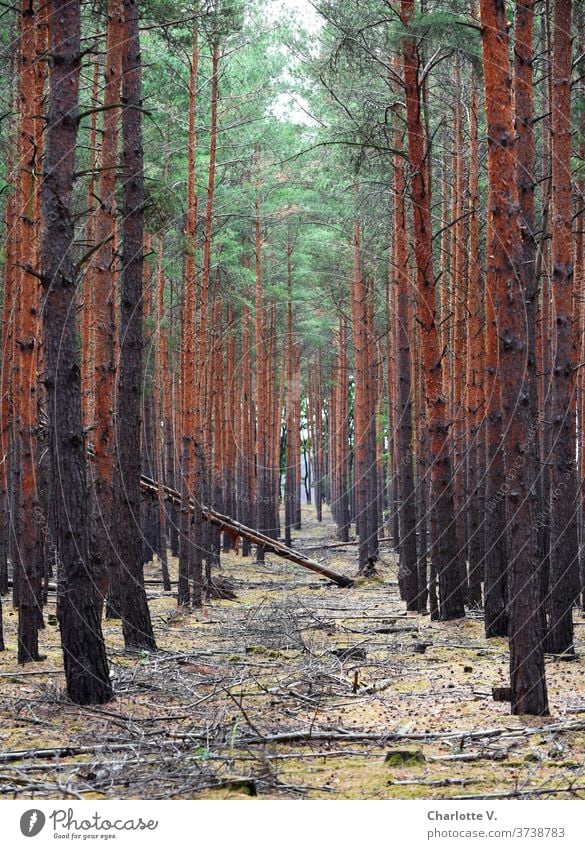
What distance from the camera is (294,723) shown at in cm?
796

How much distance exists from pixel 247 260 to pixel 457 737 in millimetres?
26160

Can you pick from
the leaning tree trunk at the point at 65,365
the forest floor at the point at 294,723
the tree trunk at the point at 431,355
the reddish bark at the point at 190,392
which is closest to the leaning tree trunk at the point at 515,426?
the forest floor at the point at 294,723

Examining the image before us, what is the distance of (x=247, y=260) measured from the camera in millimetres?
32094

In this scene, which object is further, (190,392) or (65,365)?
(190,392)

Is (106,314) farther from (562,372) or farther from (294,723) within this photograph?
(294,723)

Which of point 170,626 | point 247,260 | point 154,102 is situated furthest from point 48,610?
point 247,260

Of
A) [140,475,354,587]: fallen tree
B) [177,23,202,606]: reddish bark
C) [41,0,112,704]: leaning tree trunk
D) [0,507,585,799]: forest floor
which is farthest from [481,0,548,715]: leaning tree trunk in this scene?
[140,475,354,587]: fallen tree

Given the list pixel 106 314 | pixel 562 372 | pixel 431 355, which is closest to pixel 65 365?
pixel 106 314

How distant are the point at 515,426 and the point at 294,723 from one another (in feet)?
10.5

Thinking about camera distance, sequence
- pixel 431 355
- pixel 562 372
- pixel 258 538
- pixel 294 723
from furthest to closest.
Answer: pixel 258 538, pixel 431 355, pixel 562 372, pixel 294 723

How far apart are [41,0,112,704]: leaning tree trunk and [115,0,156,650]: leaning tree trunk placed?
3470 mm

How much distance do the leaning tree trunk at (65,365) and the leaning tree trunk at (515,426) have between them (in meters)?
3.78

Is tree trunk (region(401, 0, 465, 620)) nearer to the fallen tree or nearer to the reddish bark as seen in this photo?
the reddish bark

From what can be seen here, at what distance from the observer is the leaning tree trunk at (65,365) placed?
823 cm
